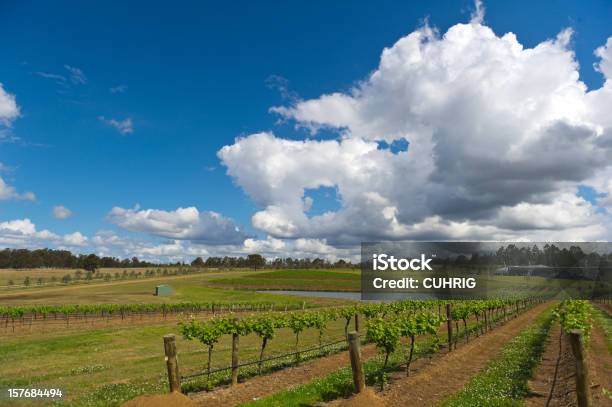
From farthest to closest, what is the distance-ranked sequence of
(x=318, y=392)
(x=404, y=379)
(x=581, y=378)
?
(x=404, y=379) → (x=318, y=392) → (x=581, y=378)

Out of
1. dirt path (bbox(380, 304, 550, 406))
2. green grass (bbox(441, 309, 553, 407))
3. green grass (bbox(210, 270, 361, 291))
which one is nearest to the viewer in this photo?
green grass (bbox(441, 309, 553, 407))

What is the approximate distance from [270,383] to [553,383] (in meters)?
11.6

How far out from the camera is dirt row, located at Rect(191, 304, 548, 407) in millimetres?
16625

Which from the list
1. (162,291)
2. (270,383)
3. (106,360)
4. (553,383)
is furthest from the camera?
(162,291)

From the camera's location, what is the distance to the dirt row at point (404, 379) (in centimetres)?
1662

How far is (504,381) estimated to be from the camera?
18719 millimetres

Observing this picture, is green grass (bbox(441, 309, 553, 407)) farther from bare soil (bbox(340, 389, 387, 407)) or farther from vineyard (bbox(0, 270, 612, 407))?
bare soil (bbox(340, 389, 387, 407))

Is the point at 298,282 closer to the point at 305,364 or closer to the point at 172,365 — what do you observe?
the point at 305,364

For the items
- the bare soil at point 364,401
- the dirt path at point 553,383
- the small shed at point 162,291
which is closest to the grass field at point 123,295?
the small shed at point 162,291

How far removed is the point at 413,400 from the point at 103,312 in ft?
227

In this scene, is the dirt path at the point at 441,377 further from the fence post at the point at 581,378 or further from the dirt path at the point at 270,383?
the fence post at the point at 581,378

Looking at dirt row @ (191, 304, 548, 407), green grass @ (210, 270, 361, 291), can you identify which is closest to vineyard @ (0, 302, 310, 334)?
dirt row @ (191, 304, 548, 407)

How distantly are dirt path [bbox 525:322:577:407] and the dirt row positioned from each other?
2758 mm

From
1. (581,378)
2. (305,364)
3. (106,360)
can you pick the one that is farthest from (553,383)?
(106,360)
